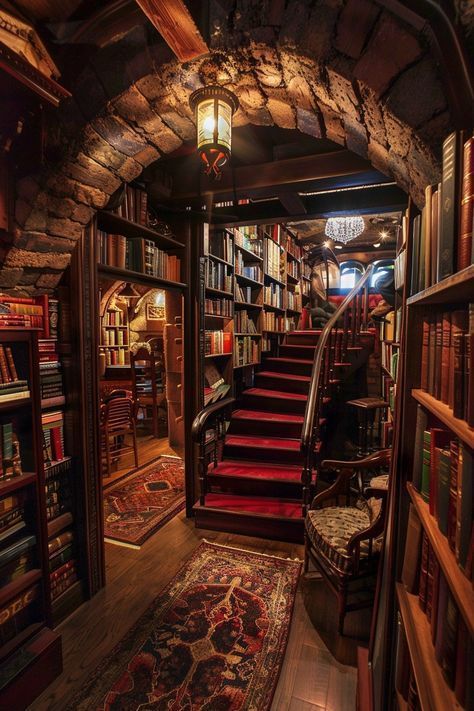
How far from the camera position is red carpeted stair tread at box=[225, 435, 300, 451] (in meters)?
3.38

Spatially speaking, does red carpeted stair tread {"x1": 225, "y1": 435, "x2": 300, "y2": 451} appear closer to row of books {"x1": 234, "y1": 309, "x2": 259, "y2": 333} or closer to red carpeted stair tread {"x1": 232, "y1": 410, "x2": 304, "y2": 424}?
red carpeted stair tread {"x1": 232, "y1": 410, "x2": 304, "y2": 424}

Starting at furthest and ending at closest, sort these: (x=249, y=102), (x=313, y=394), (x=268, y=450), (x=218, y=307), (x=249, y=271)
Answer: (x=249, y=271)
(x=218, y=307)
(x=268, y=450)
(x=313, y=394)
(x=249, y=102)

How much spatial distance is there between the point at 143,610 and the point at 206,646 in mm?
468

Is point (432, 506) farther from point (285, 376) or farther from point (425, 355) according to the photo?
point (285, 376)

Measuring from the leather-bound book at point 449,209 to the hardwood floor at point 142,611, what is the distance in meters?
1.89

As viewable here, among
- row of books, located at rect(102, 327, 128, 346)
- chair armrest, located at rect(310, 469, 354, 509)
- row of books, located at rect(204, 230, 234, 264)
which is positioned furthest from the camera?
row of books, located at rect(102, 327, 128, 346)

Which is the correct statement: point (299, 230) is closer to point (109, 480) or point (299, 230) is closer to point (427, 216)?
point (109, 480)

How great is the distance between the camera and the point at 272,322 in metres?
5.09

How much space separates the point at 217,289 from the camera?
3.49m

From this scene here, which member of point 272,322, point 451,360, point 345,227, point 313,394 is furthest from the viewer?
point 272,322

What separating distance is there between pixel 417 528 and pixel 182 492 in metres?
2.99

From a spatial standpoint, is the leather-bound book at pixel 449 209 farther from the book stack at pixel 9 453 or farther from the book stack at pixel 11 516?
the book stack at pixel 11 516

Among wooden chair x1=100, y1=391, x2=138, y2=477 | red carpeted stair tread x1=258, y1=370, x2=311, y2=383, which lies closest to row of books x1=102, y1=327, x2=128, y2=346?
wooden chair x1=100, y1=391, x2=138, y2=477

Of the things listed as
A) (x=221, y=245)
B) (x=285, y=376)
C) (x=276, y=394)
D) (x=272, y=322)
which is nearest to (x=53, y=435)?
(x=221, y=245)
